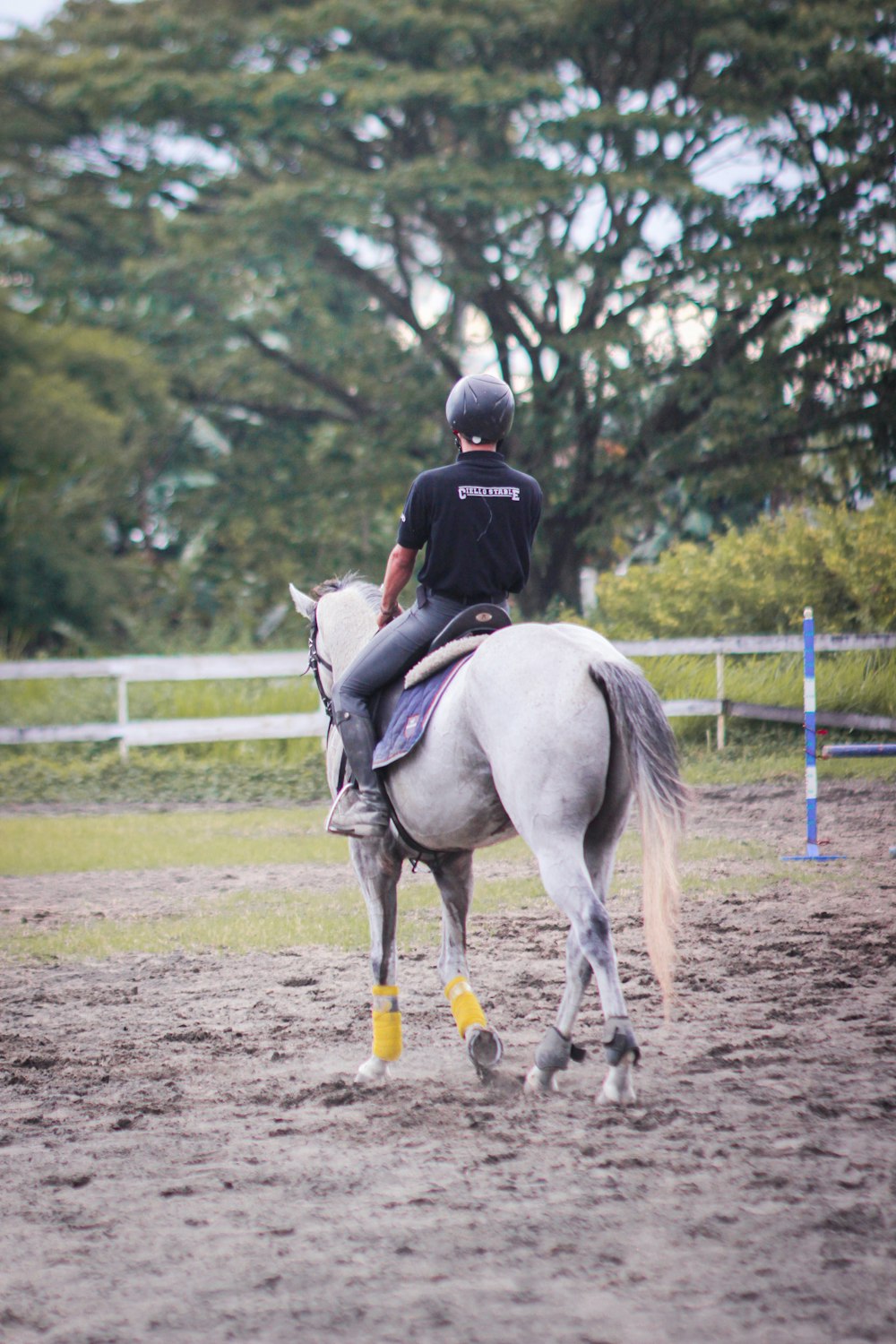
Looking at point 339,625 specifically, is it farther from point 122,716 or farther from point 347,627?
point 122,716

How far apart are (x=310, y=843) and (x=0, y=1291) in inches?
303

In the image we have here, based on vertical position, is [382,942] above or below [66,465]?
below

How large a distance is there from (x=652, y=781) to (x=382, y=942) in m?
1.32

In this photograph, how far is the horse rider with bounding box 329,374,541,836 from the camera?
183 inches

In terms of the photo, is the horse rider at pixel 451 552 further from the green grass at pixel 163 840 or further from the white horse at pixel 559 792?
the green grass at pixel 163 840

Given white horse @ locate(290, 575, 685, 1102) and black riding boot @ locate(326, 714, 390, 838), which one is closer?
white horse @ locate(290, 575, 685, 1102)

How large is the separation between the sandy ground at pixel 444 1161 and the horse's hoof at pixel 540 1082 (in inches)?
2.8

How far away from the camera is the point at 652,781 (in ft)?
13.8

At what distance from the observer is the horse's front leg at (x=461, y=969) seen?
14.6 feet

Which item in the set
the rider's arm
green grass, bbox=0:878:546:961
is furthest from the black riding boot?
green grass, bbox=0:878:546:961

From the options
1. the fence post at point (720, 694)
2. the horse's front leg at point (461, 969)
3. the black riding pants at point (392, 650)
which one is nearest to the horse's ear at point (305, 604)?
the black riding pants at point (392, 650)

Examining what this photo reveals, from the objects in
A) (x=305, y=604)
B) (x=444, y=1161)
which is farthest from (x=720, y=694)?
(x=444, y=1161)

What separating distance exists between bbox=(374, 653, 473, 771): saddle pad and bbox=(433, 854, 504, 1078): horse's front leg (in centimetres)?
55

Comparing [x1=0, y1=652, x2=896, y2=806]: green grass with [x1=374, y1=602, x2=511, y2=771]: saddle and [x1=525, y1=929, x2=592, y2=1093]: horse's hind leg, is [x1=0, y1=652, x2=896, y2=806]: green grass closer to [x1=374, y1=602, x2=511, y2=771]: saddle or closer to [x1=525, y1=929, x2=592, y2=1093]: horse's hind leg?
[x1=374, y1=602, x2=511, y2=771]: saddle
